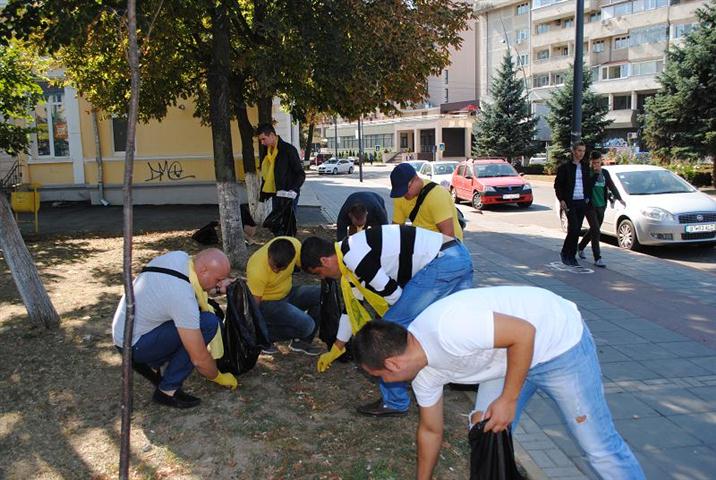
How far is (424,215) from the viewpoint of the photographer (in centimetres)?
511

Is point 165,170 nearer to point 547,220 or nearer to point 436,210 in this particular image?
point 547,220

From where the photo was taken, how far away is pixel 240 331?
443 cm

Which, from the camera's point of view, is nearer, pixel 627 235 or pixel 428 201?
pixel 428 201

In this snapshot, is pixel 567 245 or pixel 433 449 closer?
pixel 433 449

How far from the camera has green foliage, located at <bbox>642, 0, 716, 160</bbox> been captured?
23.9 meters

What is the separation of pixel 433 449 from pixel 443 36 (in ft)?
23.5

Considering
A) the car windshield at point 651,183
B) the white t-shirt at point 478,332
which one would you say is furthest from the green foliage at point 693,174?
the white t-shirt at point 478,332

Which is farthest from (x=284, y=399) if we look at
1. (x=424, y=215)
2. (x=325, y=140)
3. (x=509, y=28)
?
(x=325, y=140)

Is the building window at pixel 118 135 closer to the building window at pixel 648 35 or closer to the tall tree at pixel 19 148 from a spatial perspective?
the tall tree at pixel 19 148

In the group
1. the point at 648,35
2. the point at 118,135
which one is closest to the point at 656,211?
the point at 118,135

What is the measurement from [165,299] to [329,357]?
1.55m

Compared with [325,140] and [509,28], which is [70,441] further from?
[325,140]

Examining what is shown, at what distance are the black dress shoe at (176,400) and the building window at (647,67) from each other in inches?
2062

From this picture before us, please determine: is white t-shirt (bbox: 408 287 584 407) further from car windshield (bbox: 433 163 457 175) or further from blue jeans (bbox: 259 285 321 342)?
car windshield (bbox: 433 163 457 175)
